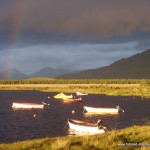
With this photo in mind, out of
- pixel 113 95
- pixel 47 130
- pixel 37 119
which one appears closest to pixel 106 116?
pixel 37 119

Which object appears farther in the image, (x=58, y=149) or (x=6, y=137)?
(x=6, y=137)

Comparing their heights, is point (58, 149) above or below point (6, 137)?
above

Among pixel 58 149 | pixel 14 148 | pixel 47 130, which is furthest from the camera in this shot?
pixel 47 130

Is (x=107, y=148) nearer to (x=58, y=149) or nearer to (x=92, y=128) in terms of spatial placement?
(x=58, y=149)

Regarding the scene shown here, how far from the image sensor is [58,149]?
30.3 metres

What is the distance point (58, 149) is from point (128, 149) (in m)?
6.37

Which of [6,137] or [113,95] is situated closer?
[6,137]

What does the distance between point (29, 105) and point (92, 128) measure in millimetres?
59850

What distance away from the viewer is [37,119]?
8744cm

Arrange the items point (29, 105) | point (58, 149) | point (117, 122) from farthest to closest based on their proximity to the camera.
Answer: point (29, 105) < point (117, 122) < point (58, 149)

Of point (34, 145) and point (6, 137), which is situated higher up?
point (34, 145)

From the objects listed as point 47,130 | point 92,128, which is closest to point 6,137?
point 47,130

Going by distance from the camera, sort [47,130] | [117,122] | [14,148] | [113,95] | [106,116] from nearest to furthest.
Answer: [14,148] → [47,130] → [117,122] → [106,116] → [113,95]

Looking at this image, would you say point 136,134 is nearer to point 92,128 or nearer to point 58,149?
point 58,149
